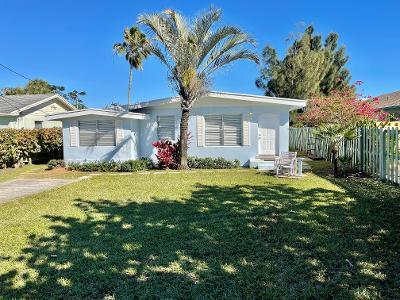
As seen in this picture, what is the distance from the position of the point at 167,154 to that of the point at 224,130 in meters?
3.14

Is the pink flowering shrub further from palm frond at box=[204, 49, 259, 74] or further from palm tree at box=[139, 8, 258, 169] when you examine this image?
palm tree at box=[139, 8, 258, 169]

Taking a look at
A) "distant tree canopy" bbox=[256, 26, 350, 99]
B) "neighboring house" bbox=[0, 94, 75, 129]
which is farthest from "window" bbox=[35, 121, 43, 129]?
"distant tree canopy" bbox=[256, 26, 350, 99]

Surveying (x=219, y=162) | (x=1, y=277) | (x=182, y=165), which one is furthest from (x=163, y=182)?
(x=1, y=277)

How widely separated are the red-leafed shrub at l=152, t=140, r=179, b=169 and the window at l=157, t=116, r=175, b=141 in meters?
1.24

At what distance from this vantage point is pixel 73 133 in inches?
603

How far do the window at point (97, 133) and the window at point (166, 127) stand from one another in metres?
2.30

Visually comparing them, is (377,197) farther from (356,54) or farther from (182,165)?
(356,54)

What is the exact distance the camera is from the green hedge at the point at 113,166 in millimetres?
13984

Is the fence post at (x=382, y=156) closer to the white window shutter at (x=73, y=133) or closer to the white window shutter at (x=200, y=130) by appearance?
the white window shutter at (x=200, y=130)

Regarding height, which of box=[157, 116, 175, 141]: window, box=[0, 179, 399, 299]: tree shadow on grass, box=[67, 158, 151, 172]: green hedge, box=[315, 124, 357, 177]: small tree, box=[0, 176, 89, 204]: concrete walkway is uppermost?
box=[157, 116, 175, 141]: window

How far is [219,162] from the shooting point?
47.3 ft

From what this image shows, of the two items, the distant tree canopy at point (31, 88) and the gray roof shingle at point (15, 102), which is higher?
the distant tree canopy at point (31, 88)

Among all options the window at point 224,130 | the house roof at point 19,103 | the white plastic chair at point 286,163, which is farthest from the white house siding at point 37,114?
the white plastic chair at point 286,163

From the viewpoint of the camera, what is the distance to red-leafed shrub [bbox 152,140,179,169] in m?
14.1
